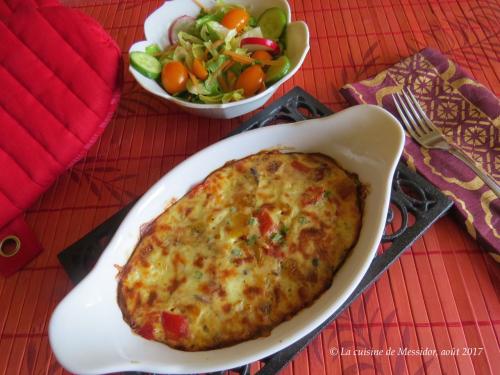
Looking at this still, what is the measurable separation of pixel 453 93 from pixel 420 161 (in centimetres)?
32

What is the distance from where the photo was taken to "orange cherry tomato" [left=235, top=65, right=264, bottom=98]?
117 cm

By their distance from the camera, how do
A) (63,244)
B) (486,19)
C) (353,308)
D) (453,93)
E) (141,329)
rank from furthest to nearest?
(486,19)
(453,93)
(63,244)
(353,308)
(141,329)

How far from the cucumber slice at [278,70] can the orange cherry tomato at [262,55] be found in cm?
4

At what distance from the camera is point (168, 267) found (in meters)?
0.94

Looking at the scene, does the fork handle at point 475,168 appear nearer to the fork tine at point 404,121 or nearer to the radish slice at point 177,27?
the fork tine at point 404,121

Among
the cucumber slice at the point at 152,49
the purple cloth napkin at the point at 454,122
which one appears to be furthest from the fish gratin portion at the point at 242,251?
the cucumber slice at the point at 152,49

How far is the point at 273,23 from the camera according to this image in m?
1.29

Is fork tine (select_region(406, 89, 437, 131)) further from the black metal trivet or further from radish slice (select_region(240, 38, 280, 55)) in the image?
radish slice (select_region(240, 38, 280, 55))

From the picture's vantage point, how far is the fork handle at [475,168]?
3.51ft

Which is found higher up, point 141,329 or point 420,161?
point 141,329

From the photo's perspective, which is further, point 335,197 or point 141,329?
point 335,197

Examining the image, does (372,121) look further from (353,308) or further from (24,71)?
(24,71)

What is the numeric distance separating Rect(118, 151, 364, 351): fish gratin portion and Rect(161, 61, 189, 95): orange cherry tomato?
353 mm

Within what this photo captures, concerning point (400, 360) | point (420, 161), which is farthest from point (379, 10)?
point (400, 360)
